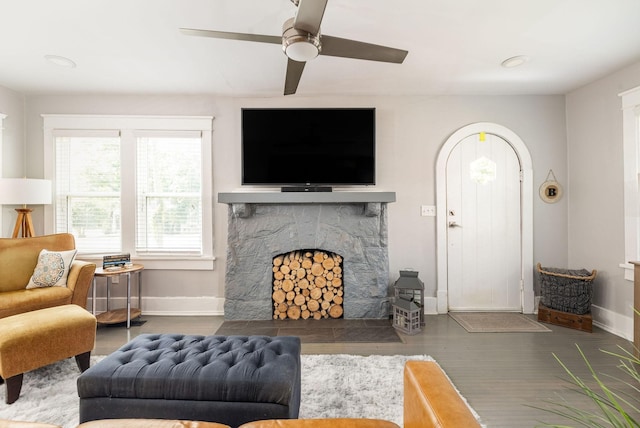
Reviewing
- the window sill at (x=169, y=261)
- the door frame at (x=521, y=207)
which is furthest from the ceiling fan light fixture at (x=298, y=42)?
the window sill at (x=169, y=261)

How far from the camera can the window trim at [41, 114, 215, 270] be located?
148 inches

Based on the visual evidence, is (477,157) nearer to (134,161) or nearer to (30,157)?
(134,161)

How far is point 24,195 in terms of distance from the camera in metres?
3.24

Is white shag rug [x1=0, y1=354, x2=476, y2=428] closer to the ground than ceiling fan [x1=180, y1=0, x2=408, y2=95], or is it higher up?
closer to the ground

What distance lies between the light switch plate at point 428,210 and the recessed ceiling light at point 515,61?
1554 mm

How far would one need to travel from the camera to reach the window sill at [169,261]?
379 cm

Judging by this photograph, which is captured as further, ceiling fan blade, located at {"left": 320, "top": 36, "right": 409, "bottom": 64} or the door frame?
the door frame

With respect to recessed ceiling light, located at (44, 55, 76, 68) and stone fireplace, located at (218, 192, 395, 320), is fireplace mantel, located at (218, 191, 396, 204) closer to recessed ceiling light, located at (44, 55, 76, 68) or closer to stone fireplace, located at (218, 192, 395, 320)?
stone fireplace, located at (218, 192, 395, 320)

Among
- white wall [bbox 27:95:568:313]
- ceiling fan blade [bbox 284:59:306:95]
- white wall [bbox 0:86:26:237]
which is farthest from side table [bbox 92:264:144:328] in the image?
ceiling fan blade [bbox 284:59:306:95]

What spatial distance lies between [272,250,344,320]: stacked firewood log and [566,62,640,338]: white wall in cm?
264

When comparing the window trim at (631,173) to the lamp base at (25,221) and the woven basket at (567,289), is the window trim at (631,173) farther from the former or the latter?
the lamp base at (25,221)

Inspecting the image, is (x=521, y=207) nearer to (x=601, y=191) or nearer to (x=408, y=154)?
(x=601, y=191)

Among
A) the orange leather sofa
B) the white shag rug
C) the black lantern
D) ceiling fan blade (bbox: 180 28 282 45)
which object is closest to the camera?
the orange leather sofa

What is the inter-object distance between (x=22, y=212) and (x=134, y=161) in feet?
3.87
